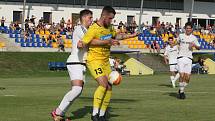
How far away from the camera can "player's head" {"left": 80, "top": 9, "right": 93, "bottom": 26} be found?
13.4 m

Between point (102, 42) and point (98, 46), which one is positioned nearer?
point (102, 42)

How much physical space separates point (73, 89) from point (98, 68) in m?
0.74

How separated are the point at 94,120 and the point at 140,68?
36343 millimetres

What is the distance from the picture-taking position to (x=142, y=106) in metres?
17.1

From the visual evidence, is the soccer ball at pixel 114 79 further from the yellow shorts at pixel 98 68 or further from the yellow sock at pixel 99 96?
the yellow sock at pixel 99 96

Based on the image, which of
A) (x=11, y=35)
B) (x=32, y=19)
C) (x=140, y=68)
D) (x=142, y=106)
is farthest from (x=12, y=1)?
(x=142, y=106)

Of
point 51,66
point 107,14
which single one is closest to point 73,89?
point 107,14

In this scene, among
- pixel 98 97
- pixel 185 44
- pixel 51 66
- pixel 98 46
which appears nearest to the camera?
pixel 98 97

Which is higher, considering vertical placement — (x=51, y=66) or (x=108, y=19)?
(x=108, y=19)

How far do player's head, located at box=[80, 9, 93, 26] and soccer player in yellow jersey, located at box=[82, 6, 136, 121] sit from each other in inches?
6.1

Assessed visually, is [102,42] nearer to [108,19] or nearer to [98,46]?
[98,46]

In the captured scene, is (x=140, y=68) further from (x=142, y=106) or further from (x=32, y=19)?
(x=142, y=106)

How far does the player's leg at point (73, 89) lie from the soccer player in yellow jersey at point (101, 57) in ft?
0.99

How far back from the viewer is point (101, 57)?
13484mm
